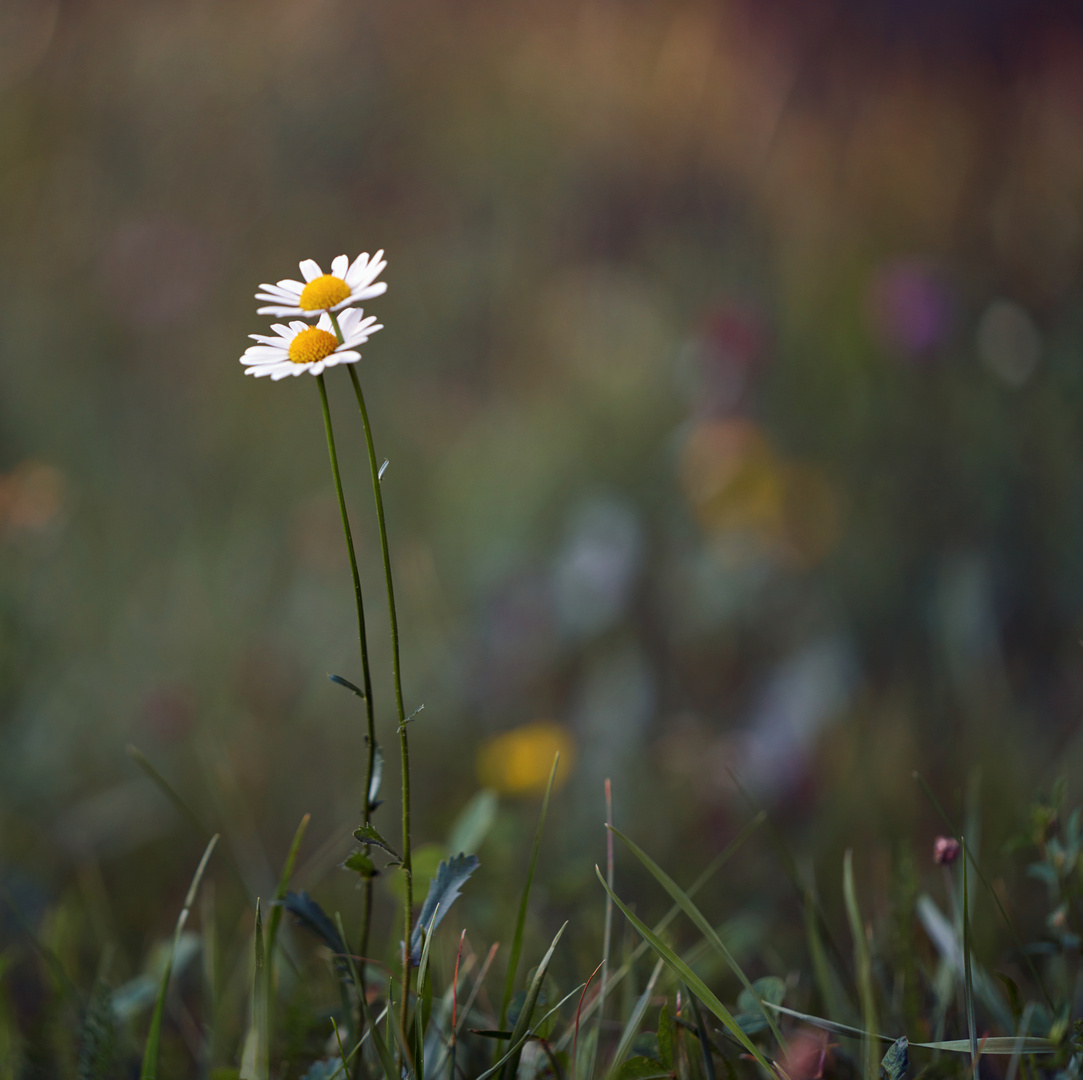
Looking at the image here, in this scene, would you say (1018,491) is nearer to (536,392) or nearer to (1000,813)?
(1000,813)

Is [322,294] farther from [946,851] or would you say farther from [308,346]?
[946,851]

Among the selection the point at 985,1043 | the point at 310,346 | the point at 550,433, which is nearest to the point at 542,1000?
A: the point at 985,1043

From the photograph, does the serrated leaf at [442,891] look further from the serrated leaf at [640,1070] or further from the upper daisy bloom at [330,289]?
the upper daisy bloom at [330,289]

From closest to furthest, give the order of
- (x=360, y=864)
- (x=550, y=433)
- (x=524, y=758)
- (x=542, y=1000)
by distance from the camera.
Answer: (x=360, y=864) < (x=542, y=1000) < (x=524, y=758) < (x=550, y=433)

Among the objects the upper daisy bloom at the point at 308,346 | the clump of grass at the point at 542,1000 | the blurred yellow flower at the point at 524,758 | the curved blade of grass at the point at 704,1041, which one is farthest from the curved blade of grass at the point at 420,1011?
the blurred yellow flower at the point at 524,758

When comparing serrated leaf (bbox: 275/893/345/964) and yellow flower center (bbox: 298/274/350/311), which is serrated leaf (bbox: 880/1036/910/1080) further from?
yellow flower center (bbox: 298/274/350/311)

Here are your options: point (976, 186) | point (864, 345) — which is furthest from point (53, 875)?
point (976, 186)
